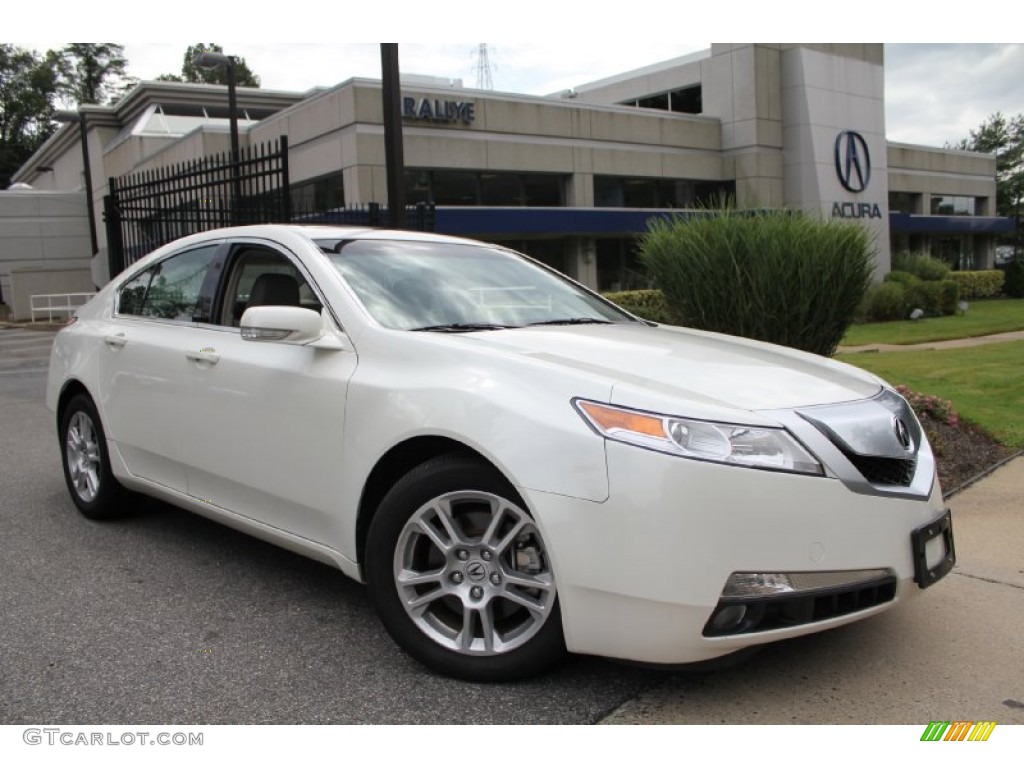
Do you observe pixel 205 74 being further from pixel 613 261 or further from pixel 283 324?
pixel 283 324

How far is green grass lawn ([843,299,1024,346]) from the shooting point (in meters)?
18.0

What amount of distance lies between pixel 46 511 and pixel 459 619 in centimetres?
357

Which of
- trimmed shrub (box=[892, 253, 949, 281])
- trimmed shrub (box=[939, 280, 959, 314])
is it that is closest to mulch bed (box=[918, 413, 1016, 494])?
trimmed shrub (box=[939, 280, 959, 314])

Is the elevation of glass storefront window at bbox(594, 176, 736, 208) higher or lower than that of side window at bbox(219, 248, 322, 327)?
higher

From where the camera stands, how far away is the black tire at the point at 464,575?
2953 millimetres

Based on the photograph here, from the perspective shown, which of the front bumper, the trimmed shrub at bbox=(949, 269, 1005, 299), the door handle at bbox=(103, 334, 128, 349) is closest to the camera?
the front bumper

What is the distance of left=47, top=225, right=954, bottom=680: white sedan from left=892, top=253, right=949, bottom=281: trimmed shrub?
93.8ft

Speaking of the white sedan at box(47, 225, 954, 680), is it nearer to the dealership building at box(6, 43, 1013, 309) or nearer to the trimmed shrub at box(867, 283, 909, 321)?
the dealership building at box(6, 43, 1013, 309)

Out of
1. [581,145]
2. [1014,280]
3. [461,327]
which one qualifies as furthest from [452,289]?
[1014,280]

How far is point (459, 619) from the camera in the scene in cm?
318

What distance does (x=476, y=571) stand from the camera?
3.07 m

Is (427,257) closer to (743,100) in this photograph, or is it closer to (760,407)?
(760,407)

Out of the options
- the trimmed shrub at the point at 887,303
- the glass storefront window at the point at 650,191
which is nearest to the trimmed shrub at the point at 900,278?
the trimmed shrub at the point at 887,303

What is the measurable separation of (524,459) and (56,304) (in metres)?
32.7
